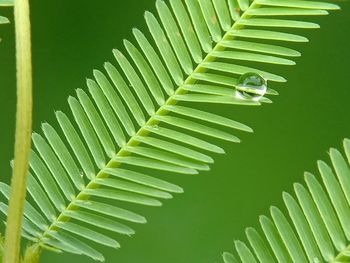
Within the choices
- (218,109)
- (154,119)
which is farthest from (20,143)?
(218,109)

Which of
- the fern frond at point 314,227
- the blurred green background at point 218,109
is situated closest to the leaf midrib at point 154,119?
the fern frond at point 314,227

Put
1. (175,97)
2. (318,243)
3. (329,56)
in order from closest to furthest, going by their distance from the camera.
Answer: (318,243)
(175,97)
(329,56)

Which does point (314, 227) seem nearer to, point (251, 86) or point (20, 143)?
point (251, 86)

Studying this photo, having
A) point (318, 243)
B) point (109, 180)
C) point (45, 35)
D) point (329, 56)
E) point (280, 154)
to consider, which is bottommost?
point (318, 243)

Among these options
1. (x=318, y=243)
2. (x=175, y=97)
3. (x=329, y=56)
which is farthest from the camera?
(x=329, y=56)

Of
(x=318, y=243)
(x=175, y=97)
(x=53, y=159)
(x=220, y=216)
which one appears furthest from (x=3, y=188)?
(x=220, y=216)

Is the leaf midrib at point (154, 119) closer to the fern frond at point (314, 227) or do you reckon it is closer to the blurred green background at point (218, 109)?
the fern frond at point (314, 227)

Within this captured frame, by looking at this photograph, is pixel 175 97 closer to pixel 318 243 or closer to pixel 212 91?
pixel 212 91
